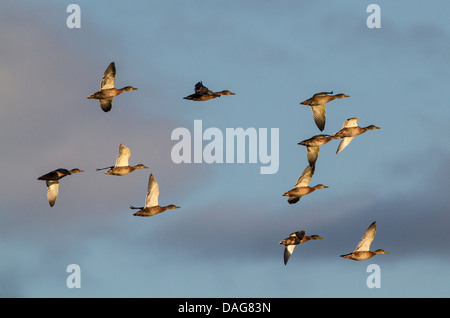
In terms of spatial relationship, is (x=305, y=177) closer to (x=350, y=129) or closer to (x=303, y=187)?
(x=303, y=187)

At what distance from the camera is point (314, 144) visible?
103688 millimetres

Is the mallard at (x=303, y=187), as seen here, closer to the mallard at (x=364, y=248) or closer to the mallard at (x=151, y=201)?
the mallard at (x=364, y=248)

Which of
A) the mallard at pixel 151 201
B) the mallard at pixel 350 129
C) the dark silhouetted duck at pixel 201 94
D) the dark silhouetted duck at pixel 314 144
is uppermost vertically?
the dark silhouetted duck at pixel 201 94

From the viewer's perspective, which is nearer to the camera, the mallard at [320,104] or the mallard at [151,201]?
the mallard at [151,201]

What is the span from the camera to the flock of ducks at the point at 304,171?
329ft

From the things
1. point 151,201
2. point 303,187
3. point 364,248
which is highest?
point 303,187

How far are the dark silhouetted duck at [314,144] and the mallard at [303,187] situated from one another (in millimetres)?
776

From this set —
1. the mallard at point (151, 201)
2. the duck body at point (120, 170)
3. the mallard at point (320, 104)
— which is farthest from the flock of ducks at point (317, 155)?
the duck body at point (120, 170)

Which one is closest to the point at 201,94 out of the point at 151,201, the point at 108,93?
the point at 108,93

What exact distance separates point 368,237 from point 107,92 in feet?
68.2

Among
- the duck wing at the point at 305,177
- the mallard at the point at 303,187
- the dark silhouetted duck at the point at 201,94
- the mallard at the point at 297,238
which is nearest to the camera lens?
the dark silhouetted duck at the point at 201,94

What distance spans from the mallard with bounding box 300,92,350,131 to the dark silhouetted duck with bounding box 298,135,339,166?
1383 mm

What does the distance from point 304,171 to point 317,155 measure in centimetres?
153
